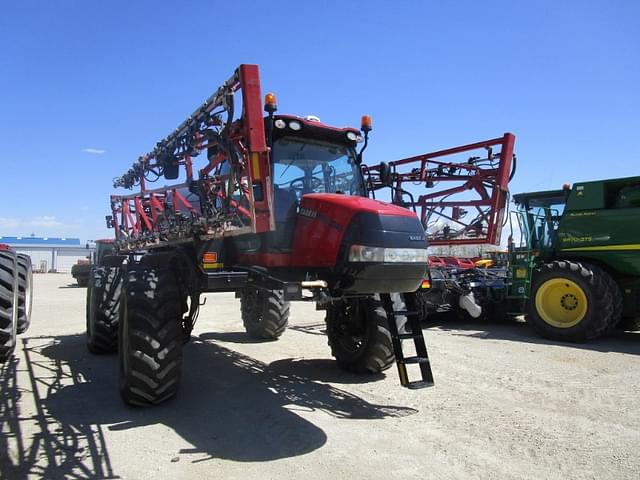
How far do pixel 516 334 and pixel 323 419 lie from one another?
579 centimetres

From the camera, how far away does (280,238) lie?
4.99 metres

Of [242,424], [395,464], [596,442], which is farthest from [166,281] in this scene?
[596,442]

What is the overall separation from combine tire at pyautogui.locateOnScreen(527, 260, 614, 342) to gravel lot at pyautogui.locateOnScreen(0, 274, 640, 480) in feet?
2.73

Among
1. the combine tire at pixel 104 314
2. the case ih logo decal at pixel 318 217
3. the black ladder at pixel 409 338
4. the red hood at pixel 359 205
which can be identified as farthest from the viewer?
the combine tire at pixel 104 314

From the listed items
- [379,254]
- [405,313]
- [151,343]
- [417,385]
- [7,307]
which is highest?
[379,254]

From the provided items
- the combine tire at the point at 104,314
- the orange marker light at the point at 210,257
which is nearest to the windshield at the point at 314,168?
the orange marker light at the point at 210,257

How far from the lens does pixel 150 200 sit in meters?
7.31

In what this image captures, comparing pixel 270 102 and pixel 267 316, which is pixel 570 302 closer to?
pixel 267 316

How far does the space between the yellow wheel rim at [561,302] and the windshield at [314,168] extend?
190 inches

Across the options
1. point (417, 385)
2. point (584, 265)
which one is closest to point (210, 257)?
point (417, 385)

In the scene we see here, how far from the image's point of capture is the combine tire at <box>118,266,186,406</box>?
14.8 ft

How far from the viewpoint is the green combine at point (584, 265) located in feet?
27.0

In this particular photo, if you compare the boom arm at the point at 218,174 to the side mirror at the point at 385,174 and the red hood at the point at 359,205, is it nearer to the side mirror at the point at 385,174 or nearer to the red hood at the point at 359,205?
the red hood at the point at 359,205

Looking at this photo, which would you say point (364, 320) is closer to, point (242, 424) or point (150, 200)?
point (242, 424)
